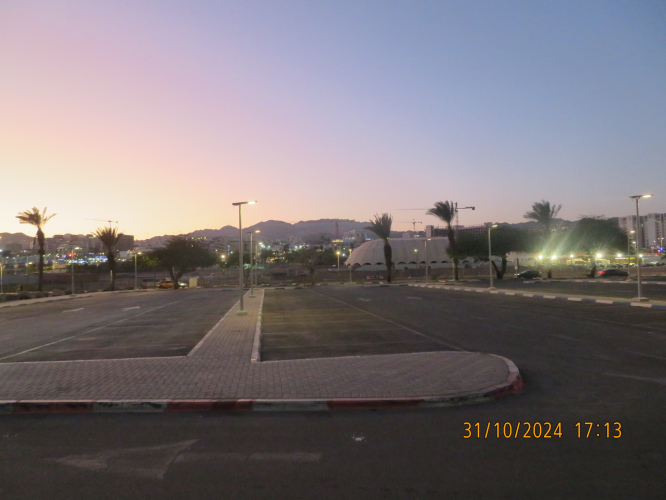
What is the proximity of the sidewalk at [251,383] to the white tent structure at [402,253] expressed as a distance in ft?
329

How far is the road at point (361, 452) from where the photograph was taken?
4.74 metres

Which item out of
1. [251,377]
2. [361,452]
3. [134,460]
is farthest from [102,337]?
[361,452]

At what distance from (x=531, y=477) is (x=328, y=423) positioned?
8.75 ft

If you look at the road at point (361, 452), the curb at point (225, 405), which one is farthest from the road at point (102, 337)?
the road at point (361, 452)

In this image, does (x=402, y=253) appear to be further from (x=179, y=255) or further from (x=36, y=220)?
(x=36, y=220)

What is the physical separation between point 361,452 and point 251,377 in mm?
4070

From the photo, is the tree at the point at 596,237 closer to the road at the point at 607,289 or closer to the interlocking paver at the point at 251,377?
the road at the point at 607,289

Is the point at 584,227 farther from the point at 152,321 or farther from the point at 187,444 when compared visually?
the point at 187,444

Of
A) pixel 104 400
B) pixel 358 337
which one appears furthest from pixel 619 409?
pixel 358 337

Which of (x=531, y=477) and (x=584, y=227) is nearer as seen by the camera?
(x=531, y=477)

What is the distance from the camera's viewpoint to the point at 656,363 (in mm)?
10484

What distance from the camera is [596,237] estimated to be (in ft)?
199

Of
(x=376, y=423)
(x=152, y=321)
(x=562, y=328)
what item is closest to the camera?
(x=376, y=423)

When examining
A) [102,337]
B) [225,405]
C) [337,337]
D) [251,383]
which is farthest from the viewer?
[102,337]
